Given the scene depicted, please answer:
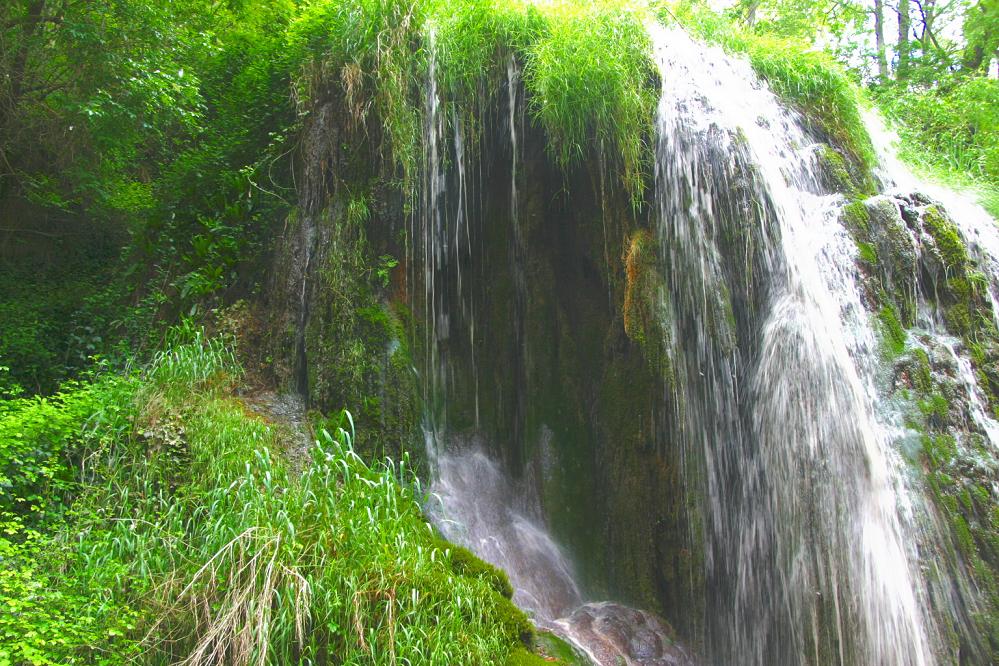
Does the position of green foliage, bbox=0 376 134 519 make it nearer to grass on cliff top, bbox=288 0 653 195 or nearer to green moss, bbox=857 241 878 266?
grass on cliff top, bbox=288 0 653 195

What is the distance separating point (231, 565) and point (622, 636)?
308 cm


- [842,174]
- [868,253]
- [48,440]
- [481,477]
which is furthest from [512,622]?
[842,174]

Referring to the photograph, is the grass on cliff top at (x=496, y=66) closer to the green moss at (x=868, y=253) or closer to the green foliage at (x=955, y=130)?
the green moss at (x=868, y=253)

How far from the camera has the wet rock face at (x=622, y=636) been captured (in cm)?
499

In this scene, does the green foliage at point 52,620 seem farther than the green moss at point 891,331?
No

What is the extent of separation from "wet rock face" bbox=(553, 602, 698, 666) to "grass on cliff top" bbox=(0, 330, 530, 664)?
109cm

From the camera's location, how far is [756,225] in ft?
19.8

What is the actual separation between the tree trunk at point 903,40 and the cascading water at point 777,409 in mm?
9240

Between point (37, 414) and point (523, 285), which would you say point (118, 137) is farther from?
point (523, 285)

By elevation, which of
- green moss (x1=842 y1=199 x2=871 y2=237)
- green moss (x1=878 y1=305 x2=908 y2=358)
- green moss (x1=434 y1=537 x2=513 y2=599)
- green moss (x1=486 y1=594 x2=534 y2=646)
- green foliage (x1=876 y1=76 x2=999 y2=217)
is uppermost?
green foliage (x1=876 y1=76 x2=999 y2=217)

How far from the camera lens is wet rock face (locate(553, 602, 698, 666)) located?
4992 mm

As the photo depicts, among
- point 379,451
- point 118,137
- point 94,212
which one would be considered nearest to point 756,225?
→ point 379,451

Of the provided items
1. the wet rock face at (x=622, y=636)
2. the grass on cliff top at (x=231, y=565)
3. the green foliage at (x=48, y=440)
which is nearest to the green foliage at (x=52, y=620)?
the grass on cliff top at (x=231, y=565)

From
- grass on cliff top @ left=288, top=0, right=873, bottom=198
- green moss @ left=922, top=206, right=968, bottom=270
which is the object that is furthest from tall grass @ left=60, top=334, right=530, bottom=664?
green moss @ left=922, top=206, right=968, bottom=270
